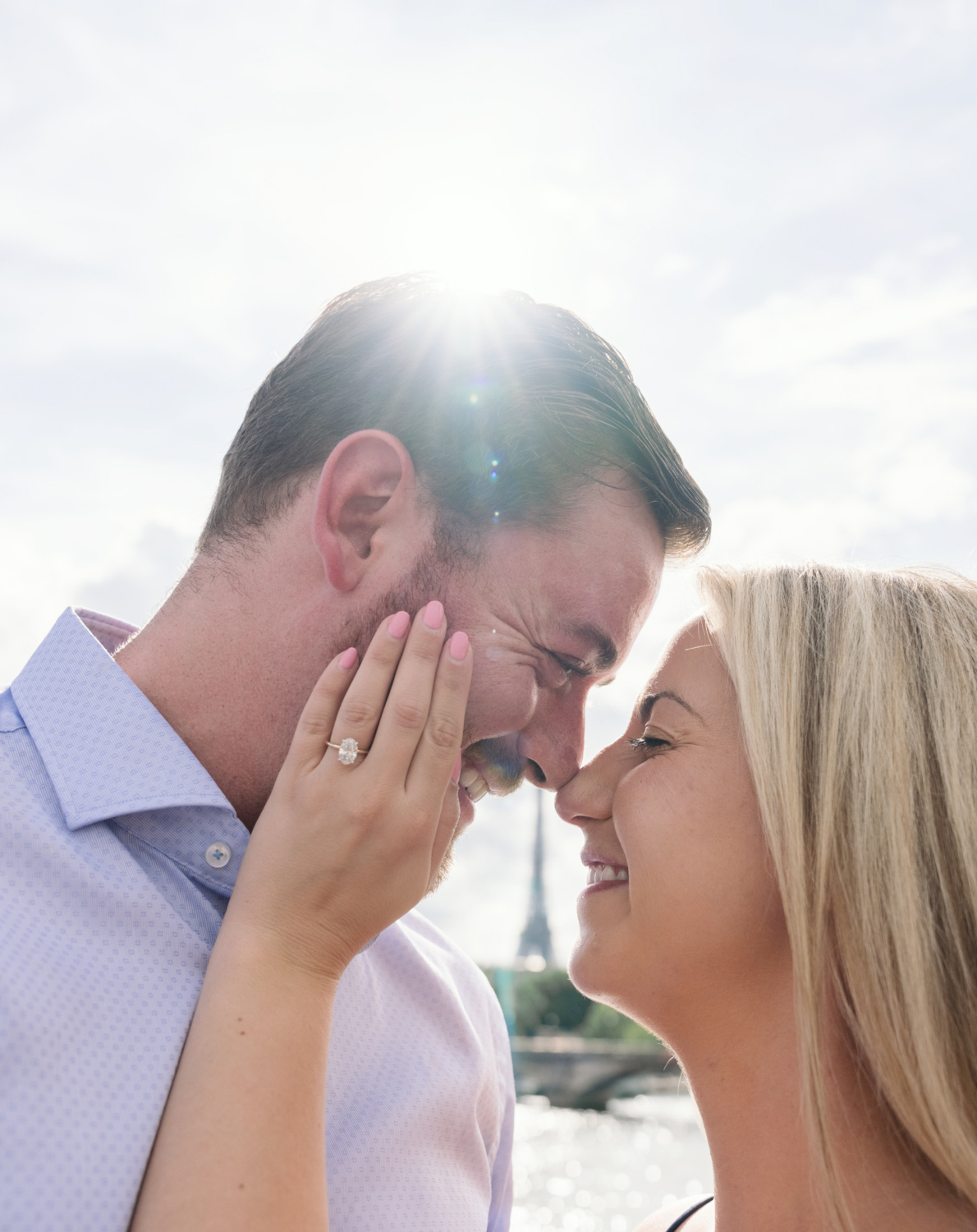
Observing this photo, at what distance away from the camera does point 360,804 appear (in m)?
2.27

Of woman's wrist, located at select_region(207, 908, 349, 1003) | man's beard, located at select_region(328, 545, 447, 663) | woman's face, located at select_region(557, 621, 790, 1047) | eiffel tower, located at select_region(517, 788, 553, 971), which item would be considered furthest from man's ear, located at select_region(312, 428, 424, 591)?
eiffel tower, located at select_region(517, 788, 553, 971)

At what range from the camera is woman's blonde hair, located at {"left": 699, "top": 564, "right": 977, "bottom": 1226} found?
2418 mm

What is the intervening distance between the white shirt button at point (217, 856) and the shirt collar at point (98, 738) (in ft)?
0.28

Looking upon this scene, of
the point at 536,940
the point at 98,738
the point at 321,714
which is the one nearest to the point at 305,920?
the point at 321,714

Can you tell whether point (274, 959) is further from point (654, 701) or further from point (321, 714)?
point (654, 701)

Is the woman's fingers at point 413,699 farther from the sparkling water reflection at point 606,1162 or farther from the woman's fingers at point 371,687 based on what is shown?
the sparkling water reflection at point 606,1162

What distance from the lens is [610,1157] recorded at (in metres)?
43.0

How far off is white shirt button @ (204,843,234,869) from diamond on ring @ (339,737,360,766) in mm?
367

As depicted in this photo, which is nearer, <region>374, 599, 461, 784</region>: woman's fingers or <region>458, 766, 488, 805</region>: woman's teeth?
<region>374, 599, 461, 784</region>: woman's fingers

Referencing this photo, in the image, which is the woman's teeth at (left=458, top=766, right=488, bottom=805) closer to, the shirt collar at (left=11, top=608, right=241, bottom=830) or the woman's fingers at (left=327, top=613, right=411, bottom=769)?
the woman's fingers at (left=327, top=613, right=411, bottom=769)

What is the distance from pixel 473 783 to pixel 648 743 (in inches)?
21.3

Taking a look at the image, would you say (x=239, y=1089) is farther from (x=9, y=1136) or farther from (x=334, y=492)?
(x=334, y=492)

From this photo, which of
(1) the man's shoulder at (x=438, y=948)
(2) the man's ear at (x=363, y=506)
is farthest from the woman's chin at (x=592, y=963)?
(2) the man's ear at (x=363, y=506)

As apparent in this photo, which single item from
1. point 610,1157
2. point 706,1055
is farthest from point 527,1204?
point 706,1055
